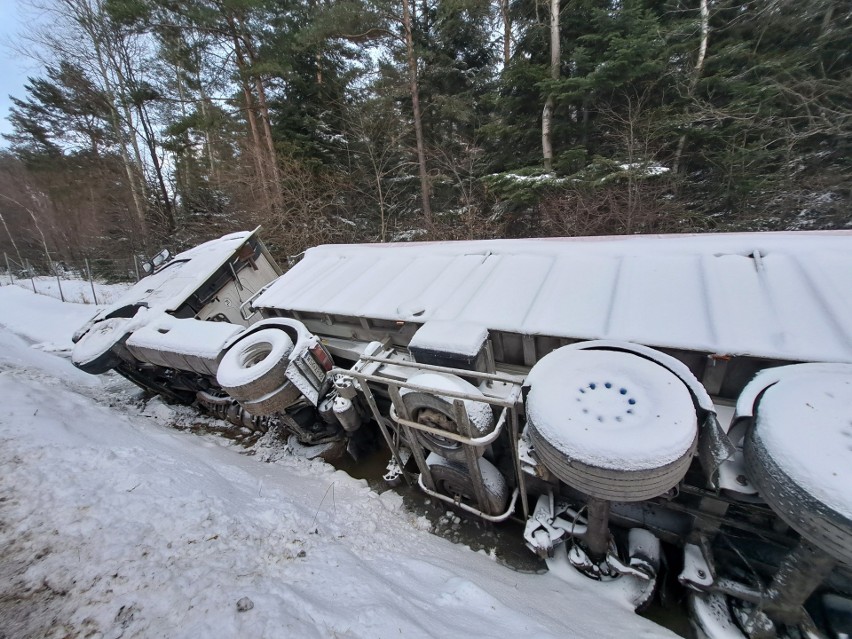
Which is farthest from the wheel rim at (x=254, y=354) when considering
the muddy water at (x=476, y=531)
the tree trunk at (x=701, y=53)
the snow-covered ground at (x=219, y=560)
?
the tree trunk at (x=701, y=53)

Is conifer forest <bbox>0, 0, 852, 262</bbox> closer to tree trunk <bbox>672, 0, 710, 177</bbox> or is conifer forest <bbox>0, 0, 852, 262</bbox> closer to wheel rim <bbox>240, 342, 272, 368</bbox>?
tree trunk <bbox>672, 0, 710, 177</bbox>

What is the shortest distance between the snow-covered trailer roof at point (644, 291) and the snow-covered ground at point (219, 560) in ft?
6.57

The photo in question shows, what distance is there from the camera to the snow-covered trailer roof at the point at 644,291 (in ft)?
7.11

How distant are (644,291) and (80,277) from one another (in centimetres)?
2416

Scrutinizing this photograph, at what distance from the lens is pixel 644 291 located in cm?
271

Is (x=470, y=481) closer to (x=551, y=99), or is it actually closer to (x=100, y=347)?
(x=100, y=347)

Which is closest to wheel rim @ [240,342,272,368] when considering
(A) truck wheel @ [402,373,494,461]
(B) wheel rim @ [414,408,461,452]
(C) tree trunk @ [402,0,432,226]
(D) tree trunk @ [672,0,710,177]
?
(A) truck wheel @ [402,373,494,461]

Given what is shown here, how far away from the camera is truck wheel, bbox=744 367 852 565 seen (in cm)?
137

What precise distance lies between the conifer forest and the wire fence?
3.74ft

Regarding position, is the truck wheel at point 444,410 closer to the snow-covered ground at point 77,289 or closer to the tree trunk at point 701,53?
the tree trunk at point 701,53

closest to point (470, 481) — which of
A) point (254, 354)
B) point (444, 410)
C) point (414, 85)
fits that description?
point (444, 410)

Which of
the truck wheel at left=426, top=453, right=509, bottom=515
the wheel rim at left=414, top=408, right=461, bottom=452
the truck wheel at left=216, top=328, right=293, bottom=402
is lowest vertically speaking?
the truck wheel at left=426, top=453, right=509, bottom=515

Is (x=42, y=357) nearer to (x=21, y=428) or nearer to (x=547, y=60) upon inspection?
(x=21, y=428)

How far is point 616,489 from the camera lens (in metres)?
1.71
